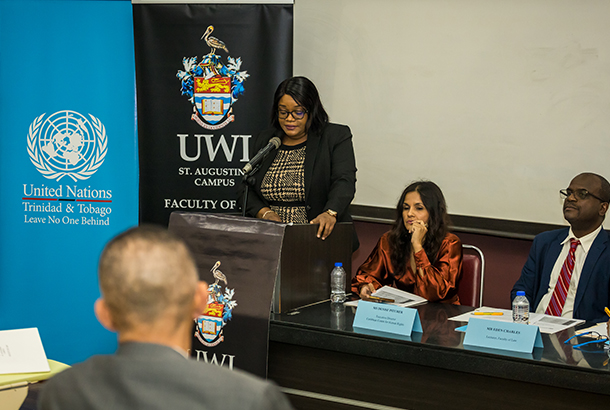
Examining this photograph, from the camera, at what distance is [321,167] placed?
2.96 m

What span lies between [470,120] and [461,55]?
0.39 metres

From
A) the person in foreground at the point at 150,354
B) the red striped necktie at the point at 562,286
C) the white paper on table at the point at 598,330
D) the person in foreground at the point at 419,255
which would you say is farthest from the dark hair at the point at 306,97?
the person in foreground at the point at 150,354

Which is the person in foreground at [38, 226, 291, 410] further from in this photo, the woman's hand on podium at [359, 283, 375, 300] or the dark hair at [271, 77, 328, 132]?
the dark hair at [271, 77, 328, 132]

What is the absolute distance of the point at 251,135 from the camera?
377cm

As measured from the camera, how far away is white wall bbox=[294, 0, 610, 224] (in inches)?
137

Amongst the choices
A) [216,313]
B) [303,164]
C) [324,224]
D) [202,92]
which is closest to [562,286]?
[324,224]

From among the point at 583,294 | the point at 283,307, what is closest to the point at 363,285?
the point at 283,307

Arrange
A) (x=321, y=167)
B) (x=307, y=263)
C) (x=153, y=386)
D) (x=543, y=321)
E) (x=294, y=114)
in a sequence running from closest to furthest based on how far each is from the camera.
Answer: (x=153, y=386) → (x=543, y=321) → (x=307, y=263) → (x=294, y=114) → (x=321, y=167)

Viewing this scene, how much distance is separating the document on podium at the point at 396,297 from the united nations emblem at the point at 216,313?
533 mm

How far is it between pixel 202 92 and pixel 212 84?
8cm

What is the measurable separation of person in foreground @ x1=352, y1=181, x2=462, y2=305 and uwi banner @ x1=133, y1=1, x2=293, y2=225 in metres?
1.19

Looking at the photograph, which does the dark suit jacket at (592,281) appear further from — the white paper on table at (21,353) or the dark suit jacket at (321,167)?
the white paper on table at (21,353)

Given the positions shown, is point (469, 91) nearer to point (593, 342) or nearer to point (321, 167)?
point (321, 167)

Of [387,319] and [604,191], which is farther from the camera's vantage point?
[604,191]
